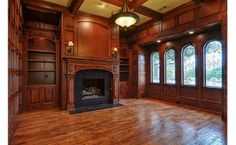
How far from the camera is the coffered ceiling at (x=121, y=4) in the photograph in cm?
440

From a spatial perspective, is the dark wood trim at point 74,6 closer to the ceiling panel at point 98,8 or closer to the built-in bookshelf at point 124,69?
the ceiling panel at point 98,8

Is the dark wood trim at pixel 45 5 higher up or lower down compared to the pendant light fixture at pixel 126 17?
higher up

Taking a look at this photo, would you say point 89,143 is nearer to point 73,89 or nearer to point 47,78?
point 73,89

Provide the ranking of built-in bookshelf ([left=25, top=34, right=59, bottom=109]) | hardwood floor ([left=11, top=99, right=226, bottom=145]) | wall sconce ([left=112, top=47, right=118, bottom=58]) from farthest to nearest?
wall sconce ([left=112, top=47, right=118, bottom=58]) → built-in bookshelf ([left=25, top=34, right=59, bottom=109]) → hardwood floor ([left=11, top=99, right=226, bottom=145])

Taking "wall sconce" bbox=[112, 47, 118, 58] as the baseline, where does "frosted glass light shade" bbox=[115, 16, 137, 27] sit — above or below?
above

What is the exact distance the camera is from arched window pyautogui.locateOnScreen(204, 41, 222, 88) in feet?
15.2

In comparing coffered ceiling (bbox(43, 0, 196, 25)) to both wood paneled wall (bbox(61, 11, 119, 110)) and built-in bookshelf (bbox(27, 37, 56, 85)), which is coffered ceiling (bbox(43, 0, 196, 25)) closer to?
wood paneled wall (bbox(61, 11, 119, 110))

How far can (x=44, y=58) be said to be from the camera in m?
5.54

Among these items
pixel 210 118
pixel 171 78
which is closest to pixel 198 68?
pixel 171 78

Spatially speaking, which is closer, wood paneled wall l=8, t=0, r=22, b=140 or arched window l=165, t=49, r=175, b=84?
wood paneled wall l=8, t=0, r=22, b=140

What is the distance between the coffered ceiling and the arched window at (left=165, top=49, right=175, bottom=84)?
1.65 metres

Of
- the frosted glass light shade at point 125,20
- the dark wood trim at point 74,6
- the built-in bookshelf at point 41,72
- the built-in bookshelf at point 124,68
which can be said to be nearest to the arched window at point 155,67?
the built-in bookshelf at point 124,68

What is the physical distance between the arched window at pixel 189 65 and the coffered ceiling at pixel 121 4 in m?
1.68

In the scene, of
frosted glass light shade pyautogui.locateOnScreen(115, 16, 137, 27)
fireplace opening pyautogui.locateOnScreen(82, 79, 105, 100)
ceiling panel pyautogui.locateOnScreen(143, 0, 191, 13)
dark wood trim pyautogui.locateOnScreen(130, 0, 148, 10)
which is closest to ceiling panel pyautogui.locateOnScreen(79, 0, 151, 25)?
dark wood trim pyautogui.locateOnScreen(130, 0, 148, 10)
